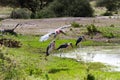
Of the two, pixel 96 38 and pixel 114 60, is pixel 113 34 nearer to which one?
→ pixel 96 38

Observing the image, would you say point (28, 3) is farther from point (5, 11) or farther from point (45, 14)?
point (5, 11)

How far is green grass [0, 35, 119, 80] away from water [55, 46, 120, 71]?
2.84ft

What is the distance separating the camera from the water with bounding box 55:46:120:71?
22469 millimetres

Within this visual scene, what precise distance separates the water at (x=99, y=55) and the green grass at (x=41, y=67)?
0.87m

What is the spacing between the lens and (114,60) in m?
22.8

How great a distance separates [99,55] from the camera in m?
24.7

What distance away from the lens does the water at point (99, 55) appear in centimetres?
2247

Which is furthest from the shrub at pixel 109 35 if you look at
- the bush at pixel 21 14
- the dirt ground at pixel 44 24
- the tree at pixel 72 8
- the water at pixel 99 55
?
the bush at pixel 21 14

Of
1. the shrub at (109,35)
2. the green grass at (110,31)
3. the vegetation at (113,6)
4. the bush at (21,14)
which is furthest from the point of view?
the vegetation at (113,6)

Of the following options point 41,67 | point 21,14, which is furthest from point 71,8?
point 41,67

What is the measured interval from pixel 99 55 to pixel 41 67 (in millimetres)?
7109

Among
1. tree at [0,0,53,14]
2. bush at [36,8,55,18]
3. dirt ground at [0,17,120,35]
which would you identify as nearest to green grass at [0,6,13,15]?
tree at [0,0,53,14]

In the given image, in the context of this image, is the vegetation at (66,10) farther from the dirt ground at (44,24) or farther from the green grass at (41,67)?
the green grass at (41,67)

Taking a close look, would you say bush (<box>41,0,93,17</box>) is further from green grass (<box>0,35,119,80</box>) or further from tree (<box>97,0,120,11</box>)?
green grass (<box>0,35,119,80</box>)
